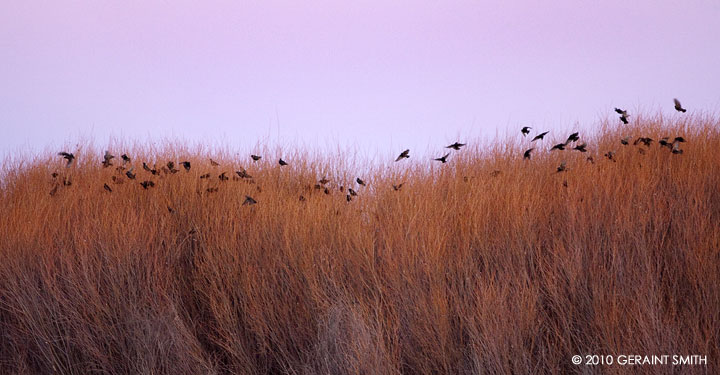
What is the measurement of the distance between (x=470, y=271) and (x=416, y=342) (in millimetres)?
817

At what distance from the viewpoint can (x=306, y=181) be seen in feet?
26.1

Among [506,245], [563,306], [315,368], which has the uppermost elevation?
[506,245]

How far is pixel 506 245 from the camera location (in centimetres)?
457

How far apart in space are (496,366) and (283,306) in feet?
5.47

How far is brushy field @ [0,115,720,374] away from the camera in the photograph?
3662 mm

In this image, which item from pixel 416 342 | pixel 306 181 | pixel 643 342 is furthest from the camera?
pixel 306 181

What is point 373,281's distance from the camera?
4344 mm

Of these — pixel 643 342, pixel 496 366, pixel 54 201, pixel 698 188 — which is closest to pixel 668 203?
pixel 698 188

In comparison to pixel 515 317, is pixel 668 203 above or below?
above

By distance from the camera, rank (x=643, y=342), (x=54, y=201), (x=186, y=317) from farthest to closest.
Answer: (x=54, y=201) → (x=186, y=317) → (x=643, y=342)

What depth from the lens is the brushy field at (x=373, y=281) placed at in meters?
3.66

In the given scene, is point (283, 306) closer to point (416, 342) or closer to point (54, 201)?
point (416, 342)

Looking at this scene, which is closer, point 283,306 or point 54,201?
point 283,306

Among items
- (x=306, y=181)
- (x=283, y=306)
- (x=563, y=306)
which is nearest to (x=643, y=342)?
(x=563, y=306)
